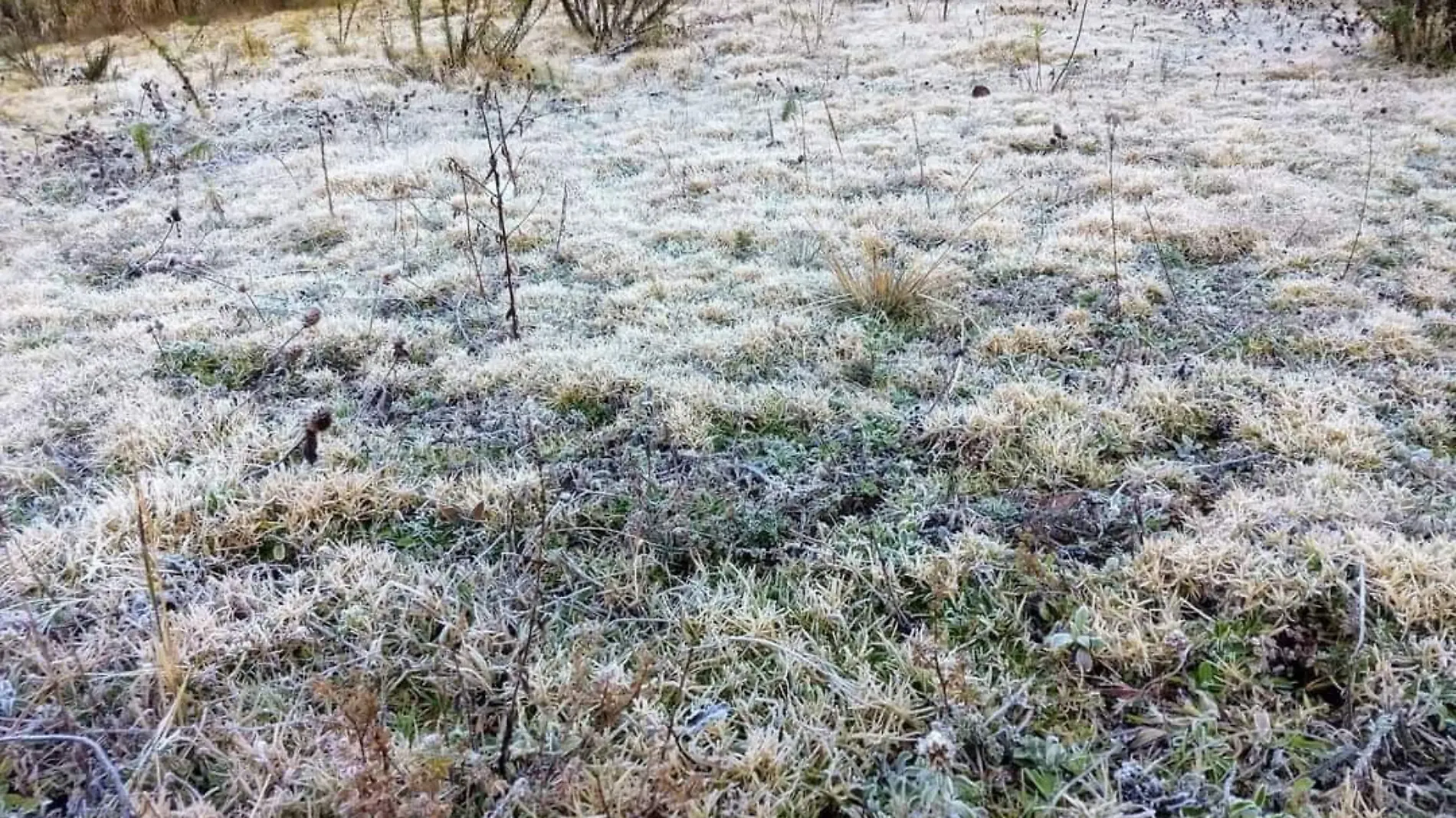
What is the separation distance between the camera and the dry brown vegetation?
1.52 meters

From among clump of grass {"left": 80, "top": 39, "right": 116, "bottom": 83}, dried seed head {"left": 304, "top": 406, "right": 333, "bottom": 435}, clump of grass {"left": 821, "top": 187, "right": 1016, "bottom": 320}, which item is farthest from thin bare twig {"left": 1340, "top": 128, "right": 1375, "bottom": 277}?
clump of grass {"left": 80, "top": 39, "right": 116, "bottom": 83}

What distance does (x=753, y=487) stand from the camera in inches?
90.4

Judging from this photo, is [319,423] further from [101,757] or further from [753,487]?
[753,487]

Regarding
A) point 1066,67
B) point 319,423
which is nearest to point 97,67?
point 319,423

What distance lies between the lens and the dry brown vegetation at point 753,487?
1.52 meters

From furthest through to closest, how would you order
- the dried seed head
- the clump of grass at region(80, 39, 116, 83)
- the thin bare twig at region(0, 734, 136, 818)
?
the clump of grass at region(80, 39, 116, 83)
the dried seed head
the thin bare twig at region(0, 734, 136, 818)

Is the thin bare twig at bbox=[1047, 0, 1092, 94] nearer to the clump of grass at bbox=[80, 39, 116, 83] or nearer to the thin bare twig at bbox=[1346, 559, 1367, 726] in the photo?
the thin bare twig at bbox=[1346, 559, 1367, 726]

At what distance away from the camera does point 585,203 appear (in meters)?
4.59

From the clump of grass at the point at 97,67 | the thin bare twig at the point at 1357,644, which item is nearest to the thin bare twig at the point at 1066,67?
the thin bare twig at the point at 1357,644

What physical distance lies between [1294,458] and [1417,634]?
661 millimetres

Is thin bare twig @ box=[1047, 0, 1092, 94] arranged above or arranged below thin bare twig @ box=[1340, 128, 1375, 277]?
above

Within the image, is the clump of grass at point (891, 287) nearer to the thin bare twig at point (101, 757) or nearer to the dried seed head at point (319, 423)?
the dried seed head at point (319, 423)

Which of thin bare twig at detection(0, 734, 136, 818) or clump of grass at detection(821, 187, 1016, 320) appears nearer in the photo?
thin bare twig at detection(0, 734, 136, 818)

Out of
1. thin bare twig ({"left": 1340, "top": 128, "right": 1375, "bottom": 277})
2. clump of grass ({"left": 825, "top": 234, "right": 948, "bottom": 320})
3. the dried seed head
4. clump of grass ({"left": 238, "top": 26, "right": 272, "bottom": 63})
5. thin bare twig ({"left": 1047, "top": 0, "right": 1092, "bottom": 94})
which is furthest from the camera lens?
clump of grass ({"left": 238, "top": 26, "right": 272, "bottom": 63})
